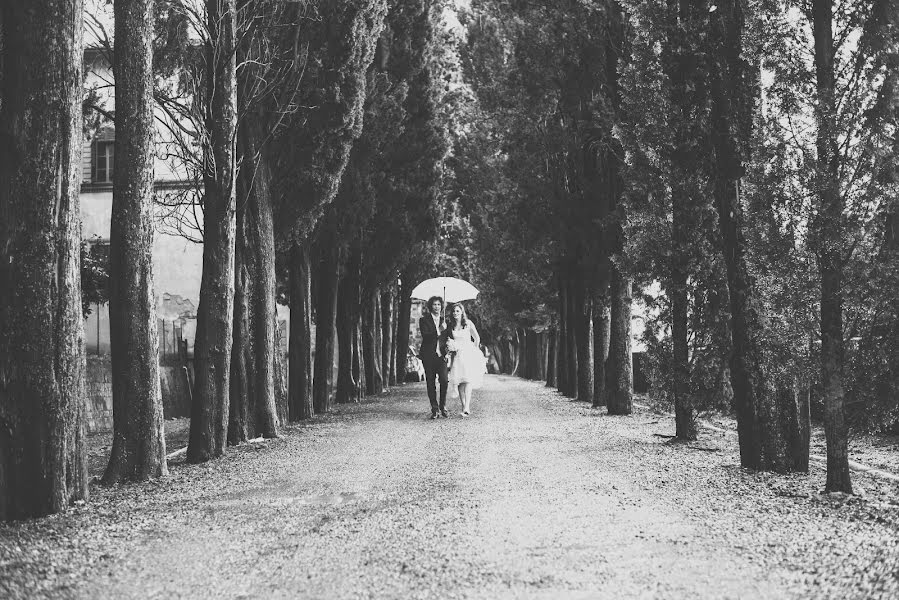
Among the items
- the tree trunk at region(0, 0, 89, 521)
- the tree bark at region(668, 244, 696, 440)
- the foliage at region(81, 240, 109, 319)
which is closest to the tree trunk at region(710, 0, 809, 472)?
the tree bark at region(668, 244, 696, 440)

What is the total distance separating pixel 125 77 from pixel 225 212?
10.1 ft

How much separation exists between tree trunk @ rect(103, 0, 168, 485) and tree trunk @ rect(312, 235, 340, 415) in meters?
12.4

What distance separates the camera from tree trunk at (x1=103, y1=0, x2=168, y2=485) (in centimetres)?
1066

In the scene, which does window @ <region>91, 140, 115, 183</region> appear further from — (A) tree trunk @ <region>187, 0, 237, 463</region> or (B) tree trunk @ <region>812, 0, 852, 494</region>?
(B) tree trunk @ <region>812, 0, 852, 494</region>

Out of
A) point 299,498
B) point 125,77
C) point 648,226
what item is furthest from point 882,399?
point 125,77

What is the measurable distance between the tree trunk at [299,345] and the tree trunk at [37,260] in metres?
12.2

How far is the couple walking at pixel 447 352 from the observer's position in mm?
19578

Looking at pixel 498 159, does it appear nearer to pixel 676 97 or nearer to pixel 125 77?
pixel 676 97

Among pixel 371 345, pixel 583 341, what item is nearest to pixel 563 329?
pixel 583 341

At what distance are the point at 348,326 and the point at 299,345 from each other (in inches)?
327

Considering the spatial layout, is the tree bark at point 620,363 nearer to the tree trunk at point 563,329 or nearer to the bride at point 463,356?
the bride at point 463,356

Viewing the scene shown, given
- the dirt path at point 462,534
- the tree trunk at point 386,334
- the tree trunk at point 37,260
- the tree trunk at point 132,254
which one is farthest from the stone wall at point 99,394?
the tree trunk at point 386,334

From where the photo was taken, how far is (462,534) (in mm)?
7188

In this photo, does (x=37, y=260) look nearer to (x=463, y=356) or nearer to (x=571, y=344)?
(x=463, y=356)
